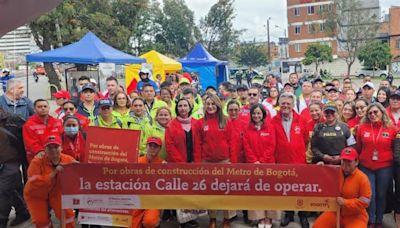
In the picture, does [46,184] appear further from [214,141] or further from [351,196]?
[351,196]

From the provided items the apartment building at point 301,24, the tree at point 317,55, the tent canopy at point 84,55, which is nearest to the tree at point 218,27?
the tree at point 317,55

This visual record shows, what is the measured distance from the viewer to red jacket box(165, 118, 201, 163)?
19.8 feet

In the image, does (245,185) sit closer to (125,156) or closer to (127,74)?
(125,156)

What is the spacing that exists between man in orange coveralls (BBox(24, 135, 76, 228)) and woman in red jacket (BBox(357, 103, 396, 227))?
354 centimetres

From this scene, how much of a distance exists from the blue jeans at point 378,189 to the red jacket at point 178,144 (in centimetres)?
209

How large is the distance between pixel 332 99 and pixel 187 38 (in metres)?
42.5

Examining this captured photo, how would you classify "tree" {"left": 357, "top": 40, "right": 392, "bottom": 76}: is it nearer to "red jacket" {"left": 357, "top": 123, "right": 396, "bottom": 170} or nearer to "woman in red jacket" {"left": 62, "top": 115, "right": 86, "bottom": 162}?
"red jacket" {"left": 357, "top": 123, "right": 396, "bottom": 170}

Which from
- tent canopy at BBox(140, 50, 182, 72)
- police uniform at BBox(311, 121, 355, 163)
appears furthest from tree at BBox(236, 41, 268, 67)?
police uniform at BBox(311, 121, 355, 163)

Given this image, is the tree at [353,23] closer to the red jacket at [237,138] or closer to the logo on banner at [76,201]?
the red jacket at [237,138]

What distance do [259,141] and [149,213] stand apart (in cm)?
164

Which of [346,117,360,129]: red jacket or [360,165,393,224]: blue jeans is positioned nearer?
[360,165,393,224]: blue jeans

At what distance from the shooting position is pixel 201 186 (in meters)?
5.10

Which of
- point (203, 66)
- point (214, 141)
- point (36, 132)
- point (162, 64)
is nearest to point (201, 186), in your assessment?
point (214, 141)

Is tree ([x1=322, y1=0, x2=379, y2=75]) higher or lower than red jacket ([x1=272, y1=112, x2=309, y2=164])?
higher
